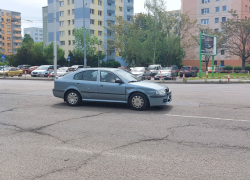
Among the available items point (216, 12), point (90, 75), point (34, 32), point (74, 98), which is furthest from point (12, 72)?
point (34, 32)

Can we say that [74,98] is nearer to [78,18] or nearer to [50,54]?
[50,54]

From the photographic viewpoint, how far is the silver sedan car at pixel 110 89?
915cm

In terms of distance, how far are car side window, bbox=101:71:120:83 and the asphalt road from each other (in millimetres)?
1093

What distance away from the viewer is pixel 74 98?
10148 millimetres

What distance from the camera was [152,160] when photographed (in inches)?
181

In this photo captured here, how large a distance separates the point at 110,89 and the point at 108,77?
1.56ft

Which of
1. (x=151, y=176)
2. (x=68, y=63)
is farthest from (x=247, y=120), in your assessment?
(x=68, y=63)

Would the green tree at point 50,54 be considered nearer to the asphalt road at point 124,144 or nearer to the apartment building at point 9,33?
the asphalt road at point 124,144

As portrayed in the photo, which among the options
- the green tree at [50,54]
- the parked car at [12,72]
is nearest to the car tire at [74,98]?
the parked car at [12,72]

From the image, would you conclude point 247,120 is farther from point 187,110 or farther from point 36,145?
point 36,145

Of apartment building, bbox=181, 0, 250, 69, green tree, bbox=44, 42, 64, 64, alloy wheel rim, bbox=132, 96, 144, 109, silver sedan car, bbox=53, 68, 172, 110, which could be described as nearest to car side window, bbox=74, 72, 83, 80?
silver sedan car, bbox=53, 68, 172, 110

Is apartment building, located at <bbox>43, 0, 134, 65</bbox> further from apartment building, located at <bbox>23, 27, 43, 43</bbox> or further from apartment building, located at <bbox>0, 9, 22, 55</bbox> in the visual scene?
apartment building, located at <bbox>23, 27, 43, 43</bbox>

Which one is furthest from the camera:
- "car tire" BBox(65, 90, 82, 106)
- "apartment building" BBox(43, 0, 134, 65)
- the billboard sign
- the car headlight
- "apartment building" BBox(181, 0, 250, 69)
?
"apartment building" BBox(43, 0, 134, 65)

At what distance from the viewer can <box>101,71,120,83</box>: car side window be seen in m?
9.70
